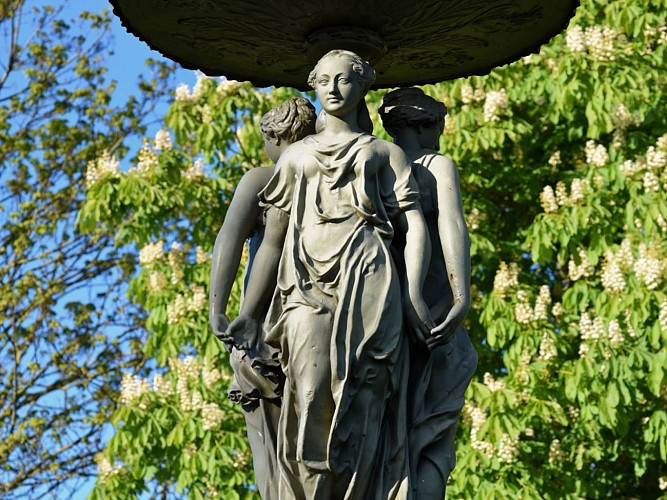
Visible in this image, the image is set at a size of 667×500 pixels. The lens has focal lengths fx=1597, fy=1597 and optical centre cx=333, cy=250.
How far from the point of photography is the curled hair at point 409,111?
7781mm

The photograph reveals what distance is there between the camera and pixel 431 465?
7.25 metres

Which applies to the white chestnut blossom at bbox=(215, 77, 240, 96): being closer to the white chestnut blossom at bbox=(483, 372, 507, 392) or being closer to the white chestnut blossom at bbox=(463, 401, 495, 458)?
the white chestnut blossom at bbox=(483, 372, 507, 392)

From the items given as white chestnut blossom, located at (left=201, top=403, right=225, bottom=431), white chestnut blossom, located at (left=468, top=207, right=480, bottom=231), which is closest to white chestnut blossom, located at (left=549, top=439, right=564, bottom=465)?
white chestnut blossom, located at (left=468, top=207, right=480, bottom=231)

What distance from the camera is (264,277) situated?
747cm

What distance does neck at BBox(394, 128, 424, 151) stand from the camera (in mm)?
7793

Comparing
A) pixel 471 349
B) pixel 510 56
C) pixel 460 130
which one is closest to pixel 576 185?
pixel 460 130

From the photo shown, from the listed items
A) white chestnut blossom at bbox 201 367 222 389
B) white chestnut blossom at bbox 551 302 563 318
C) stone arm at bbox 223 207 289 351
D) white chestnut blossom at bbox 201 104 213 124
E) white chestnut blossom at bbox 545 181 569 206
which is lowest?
stone arm at bbox 223 207 289 351

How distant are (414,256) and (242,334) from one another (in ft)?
2.95

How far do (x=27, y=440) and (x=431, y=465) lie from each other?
15.0 metres

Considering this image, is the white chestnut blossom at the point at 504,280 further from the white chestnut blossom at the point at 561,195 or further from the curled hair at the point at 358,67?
the curled hair at the point at 358,67

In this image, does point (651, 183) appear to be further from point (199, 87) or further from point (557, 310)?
point (199, 87)

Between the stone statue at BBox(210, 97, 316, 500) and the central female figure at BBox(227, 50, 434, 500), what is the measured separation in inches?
6.4

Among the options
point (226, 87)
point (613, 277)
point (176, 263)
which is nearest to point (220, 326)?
point (613, 277)

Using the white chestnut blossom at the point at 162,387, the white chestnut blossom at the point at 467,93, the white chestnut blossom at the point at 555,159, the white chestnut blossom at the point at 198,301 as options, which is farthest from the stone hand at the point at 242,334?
the white chestnut blossom at the point at 555,159
